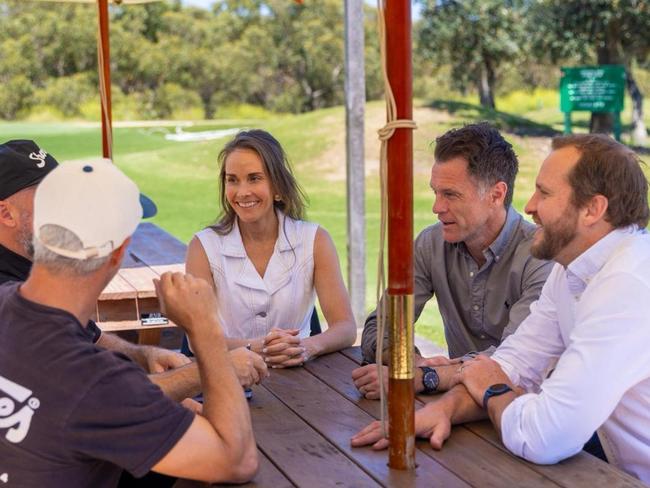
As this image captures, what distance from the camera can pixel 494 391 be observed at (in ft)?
7.38

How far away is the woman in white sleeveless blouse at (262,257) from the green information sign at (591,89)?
8.22 m

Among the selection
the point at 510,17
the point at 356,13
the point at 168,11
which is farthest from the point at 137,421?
the point at 168,11

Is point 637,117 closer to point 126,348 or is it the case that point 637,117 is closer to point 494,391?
point 126,348

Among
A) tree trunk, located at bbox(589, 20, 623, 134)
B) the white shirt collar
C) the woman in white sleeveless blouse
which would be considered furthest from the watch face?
tree trunk, located at bbox(589, 20, 623, 134)

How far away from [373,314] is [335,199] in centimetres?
1217

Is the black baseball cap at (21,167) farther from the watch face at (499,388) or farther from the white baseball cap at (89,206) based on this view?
the watch face at (499,388)

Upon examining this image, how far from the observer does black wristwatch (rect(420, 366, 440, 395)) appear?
2.51m

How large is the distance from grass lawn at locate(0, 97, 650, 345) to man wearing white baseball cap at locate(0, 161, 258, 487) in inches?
362

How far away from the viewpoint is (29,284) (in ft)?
5.73

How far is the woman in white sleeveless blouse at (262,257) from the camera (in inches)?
139

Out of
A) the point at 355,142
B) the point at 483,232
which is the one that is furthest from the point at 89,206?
the point at 355,142

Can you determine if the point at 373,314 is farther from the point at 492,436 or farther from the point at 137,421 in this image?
the point at 137,421

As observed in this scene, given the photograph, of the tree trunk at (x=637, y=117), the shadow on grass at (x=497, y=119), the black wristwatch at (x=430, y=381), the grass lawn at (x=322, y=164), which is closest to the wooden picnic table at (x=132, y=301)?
the black wristwatch at (x=430, y=381)

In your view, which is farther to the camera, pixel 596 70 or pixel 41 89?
pixel 41 89
